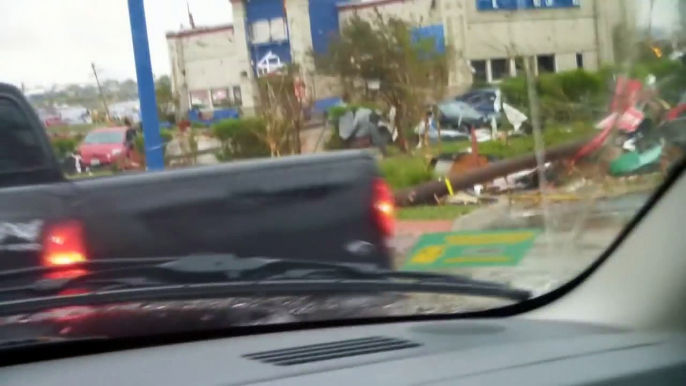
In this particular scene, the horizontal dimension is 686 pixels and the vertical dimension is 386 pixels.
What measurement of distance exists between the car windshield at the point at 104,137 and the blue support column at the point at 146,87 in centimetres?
12

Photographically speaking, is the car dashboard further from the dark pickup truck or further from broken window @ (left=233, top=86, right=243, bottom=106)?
broken window @ (left=233, top=86, right=243, bottom=106)

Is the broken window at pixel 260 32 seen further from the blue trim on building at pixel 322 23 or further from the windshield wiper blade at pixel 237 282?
the windshield wiper blade at pixel 237 282

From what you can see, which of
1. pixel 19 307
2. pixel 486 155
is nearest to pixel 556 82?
pixel 486 155

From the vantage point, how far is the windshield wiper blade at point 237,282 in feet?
12.5

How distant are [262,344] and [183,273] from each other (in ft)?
1.44

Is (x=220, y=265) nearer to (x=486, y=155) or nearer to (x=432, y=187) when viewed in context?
(x=432, y=187)

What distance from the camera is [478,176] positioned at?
191 inches

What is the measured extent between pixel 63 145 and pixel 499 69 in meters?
2.09

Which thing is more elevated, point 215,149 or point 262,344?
point 215,149

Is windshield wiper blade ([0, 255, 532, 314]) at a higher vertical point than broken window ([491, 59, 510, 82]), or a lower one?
lower

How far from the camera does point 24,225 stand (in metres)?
3.82

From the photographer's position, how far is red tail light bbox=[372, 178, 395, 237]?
4.56 m

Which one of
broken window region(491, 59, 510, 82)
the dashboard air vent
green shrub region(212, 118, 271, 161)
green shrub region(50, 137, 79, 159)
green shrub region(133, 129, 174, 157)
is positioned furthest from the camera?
broken window region(491, 59, 510, 82)

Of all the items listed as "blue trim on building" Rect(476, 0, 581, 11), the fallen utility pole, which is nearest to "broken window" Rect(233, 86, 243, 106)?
the fallen utility pole
